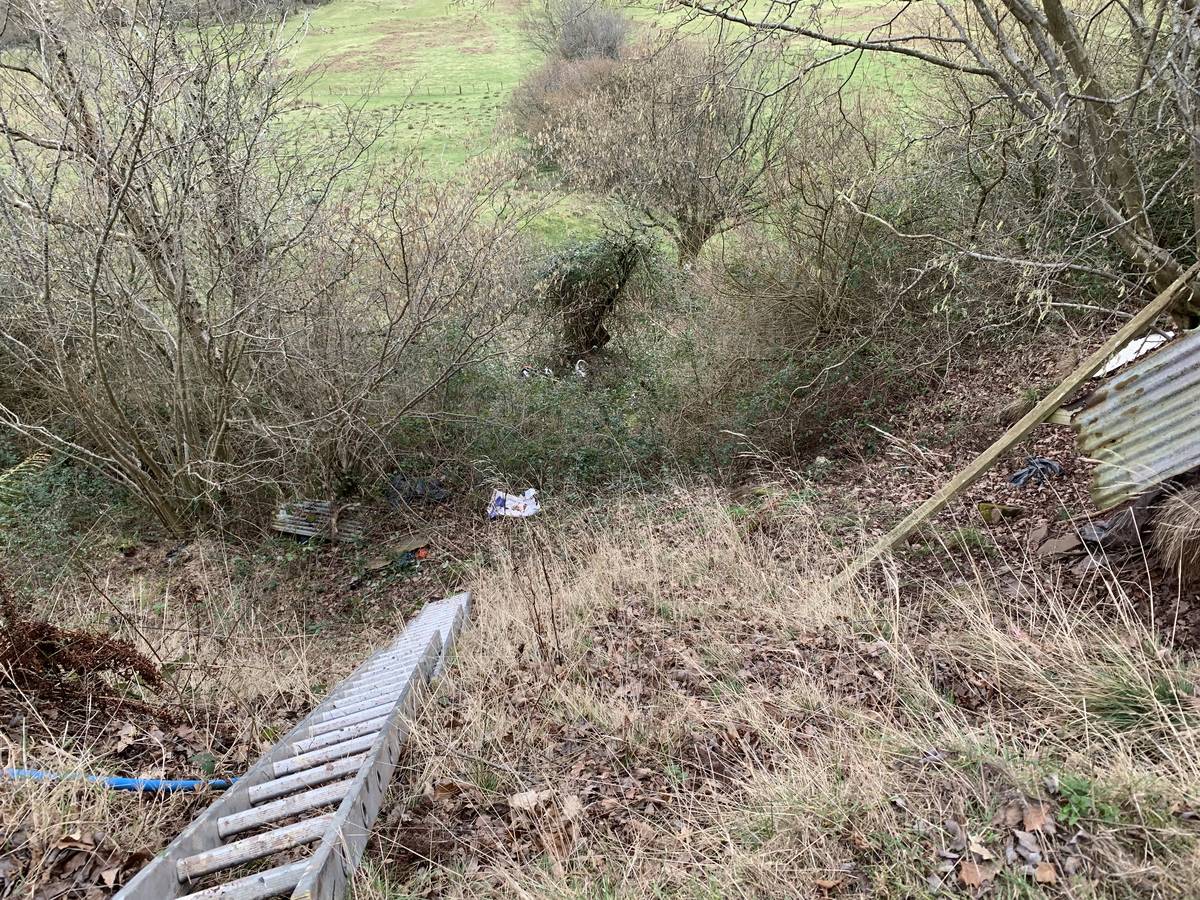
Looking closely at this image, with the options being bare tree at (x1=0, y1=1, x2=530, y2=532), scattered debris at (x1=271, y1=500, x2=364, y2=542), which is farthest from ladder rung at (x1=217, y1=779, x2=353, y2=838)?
scattered debris at (x1=271, y1=500, x2=364, y2=542)

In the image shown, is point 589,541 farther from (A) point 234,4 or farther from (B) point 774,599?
(A) point 234,4

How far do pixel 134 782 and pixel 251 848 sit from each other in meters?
0.77

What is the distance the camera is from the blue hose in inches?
108

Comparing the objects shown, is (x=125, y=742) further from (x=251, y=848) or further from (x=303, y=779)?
(x=251, y=848)

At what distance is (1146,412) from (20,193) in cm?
937

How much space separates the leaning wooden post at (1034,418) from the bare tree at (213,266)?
6365 mm

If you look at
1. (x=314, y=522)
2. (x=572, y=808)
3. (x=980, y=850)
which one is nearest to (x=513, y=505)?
(x=314, y=522)

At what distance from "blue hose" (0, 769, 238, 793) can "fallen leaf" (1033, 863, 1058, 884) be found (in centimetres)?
322

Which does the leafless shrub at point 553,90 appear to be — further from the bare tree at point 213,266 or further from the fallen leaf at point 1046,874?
the fallen leaf at point 1046,874

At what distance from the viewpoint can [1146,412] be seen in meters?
4.17

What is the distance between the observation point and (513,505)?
31.9ft

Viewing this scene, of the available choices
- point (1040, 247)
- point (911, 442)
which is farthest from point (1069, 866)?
point (911, 442)

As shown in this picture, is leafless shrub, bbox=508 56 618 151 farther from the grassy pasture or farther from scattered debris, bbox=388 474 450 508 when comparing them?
scattered debris, bbox=388 474 450 508

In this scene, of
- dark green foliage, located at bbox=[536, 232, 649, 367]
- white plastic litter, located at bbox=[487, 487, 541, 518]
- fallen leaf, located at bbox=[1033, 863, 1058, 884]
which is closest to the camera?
fallen leaf, located at bbox=[1033, 863, 1058, 884]
